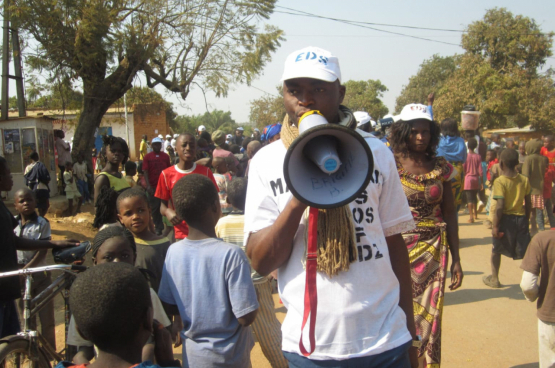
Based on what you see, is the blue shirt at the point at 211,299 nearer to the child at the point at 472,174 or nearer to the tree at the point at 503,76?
the child at the point at 472,174

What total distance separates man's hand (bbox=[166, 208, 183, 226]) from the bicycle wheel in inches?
63.3

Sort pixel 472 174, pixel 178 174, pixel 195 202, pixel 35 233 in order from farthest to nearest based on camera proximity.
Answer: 1. pixel 472 174
2. pixel 178 174
3. pixel 35 233
4. pixel 195 202

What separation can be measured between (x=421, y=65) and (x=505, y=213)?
4466cm

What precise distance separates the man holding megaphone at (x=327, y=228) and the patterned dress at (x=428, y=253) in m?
1.64

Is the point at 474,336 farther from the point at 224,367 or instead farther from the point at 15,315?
the point at 15,315

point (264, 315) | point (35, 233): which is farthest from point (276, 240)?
point (35, 233)

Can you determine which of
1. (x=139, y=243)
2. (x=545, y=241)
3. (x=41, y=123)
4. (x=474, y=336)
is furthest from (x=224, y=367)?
(x=41, y=123)

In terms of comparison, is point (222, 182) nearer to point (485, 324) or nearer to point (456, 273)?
point (456, 273)

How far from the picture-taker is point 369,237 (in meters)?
1.64

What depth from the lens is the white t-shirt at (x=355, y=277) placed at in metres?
1.56

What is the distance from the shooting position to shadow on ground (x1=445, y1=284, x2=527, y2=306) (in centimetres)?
532

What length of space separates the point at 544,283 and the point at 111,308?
284 centimetres

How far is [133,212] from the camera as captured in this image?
336 centimetres

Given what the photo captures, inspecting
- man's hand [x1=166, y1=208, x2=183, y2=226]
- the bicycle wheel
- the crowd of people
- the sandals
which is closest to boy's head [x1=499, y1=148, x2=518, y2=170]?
the sandals
